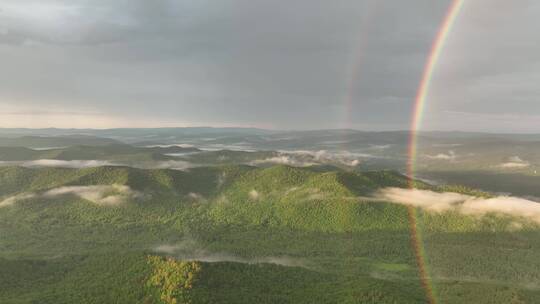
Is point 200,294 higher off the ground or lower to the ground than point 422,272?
higher

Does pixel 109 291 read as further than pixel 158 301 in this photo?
Yes

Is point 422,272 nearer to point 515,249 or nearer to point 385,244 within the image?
point 385,244

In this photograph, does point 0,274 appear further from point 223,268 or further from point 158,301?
point 223,268

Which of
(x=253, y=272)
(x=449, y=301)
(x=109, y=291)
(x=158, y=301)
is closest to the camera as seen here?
(x=158, y=301)

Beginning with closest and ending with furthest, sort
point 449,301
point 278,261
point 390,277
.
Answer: point 449,301
point 390,277
point 278,261

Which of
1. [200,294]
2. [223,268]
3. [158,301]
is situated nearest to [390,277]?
[223,268]

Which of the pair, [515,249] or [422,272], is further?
[515,249]

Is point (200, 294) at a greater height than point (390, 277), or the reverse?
point (200, 294)

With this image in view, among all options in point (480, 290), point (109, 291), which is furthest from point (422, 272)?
point (109, 291)

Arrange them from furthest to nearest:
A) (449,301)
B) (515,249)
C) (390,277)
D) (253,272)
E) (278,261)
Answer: (515,249)
(278,261)
(390,277)
(253,272)
(449,301)
